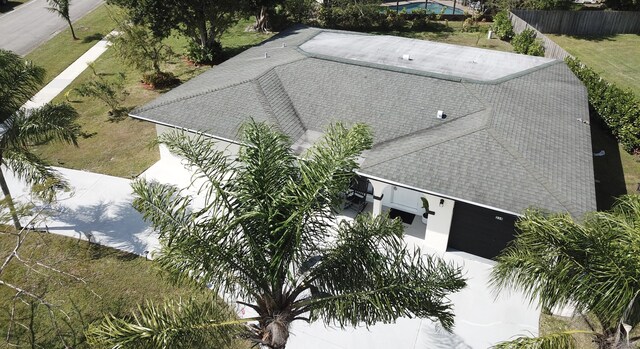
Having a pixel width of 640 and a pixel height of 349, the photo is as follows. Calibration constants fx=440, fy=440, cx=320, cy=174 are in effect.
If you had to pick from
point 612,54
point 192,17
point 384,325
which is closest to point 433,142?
point 384,325

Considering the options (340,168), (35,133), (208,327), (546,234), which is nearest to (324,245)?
(340,168)

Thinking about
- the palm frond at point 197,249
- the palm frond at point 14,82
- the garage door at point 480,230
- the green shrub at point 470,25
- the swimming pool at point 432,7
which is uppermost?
the palm frond at point 14,82

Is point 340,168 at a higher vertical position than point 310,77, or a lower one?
higher

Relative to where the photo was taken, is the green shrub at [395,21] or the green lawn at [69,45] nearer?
the green lawn at [69,45]

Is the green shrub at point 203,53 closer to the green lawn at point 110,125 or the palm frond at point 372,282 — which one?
the green lawn at point 110,125

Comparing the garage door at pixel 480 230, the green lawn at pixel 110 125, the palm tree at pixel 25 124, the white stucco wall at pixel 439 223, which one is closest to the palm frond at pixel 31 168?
the palm tree at pixel 25 124

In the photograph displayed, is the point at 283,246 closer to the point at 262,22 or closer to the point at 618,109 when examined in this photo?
the point at 618,109

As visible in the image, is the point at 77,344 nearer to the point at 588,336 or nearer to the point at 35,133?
the point at 35,133
